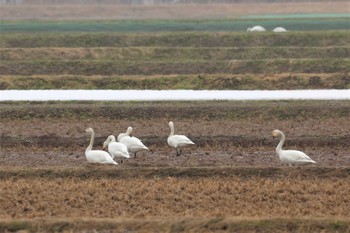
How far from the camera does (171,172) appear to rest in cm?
2017

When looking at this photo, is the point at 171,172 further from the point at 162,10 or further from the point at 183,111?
the point at 162,10

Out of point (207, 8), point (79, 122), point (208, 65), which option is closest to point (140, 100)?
point (79, 122)

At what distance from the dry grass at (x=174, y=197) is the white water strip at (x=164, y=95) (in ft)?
49.4

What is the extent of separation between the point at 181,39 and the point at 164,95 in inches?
720

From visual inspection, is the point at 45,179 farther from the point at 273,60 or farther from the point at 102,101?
the point at 273,60

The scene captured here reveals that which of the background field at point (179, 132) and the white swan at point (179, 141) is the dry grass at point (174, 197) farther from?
the white swan at point (179, 141)

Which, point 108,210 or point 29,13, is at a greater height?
point 108,210

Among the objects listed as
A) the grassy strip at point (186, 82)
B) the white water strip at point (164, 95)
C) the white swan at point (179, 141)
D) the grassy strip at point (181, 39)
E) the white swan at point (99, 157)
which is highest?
the white swan at point (99, 157)

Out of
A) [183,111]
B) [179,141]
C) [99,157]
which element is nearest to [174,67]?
[183,111]

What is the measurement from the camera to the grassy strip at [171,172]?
787 inches

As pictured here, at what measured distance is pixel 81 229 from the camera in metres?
15.5

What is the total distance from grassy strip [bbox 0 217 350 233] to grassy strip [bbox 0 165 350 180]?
4162mm

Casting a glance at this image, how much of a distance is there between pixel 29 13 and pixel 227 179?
215 feet

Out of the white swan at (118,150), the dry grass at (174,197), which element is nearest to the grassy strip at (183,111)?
the white swan at (118,150)
